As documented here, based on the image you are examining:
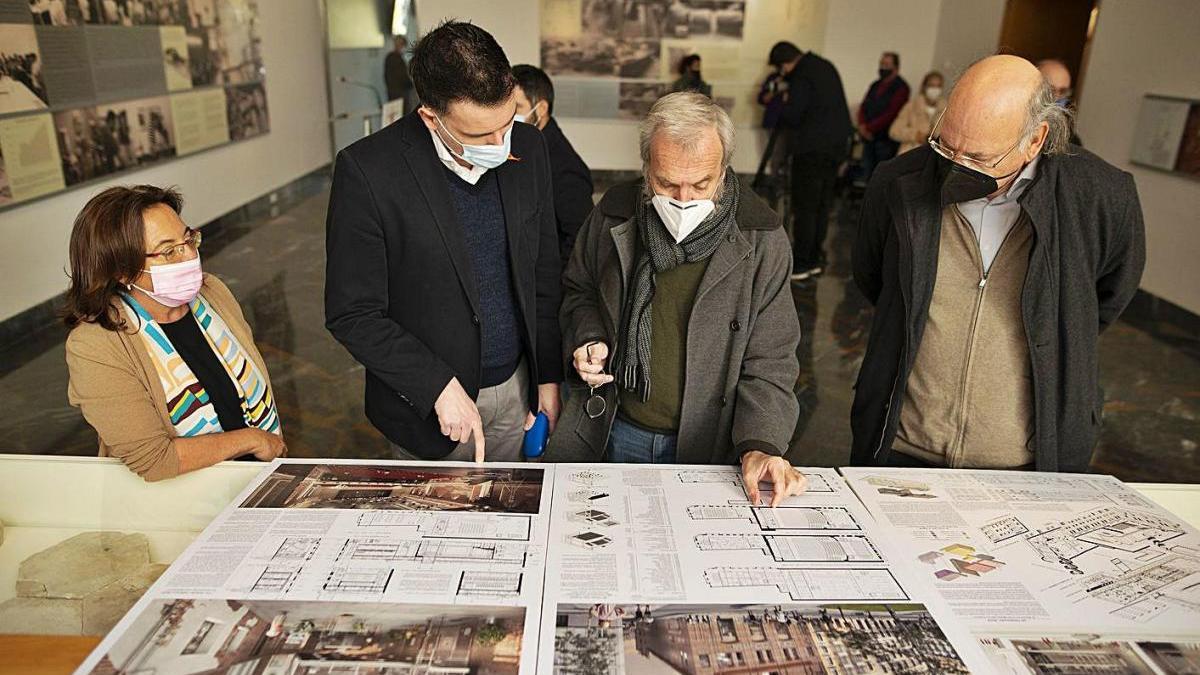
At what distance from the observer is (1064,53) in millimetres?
8250

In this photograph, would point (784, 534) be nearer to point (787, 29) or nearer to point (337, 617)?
point (337, 617)

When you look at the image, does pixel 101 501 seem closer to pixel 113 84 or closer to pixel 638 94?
pixel 113 84

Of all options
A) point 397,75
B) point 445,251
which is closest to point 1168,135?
point 445,251

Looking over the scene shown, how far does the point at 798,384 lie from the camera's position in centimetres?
427

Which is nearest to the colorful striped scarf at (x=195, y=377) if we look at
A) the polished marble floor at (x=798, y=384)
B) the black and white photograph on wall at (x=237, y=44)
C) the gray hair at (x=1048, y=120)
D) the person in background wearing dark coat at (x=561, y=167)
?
the person in background wearing dark coat at (x=561, y=167)

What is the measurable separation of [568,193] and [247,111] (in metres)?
6.06

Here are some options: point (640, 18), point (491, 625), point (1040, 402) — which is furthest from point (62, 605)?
point (640, 18)

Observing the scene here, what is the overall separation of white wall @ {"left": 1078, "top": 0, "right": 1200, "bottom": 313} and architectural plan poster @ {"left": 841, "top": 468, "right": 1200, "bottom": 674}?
15.3ft

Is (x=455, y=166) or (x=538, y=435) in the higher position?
(x=455, y=166)

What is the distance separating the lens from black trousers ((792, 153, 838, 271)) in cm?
638

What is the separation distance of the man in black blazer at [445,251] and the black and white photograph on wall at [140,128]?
472 cm

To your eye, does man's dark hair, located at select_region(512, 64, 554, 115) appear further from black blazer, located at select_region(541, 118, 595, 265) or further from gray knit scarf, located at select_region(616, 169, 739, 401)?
gray knit scarf, located at select_region(616, 169, 739, 401)

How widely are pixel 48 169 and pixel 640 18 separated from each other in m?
6.66

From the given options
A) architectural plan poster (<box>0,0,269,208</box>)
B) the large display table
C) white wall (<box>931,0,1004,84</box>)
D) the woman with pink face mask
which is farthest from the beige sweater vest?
white wall (<box>931,0,1004,84</box>)
